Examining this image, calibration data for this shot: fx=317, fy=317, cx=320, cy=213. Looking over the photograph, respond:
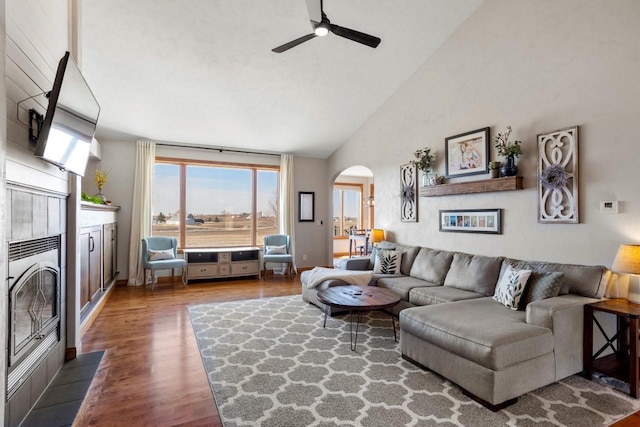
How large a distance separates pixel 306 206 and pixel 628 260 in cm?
560

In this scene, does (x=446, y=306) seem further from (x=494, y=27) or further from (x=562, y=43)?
(x=494, y=27)

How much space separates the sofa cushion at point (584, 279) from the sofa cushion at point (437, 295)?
76cm

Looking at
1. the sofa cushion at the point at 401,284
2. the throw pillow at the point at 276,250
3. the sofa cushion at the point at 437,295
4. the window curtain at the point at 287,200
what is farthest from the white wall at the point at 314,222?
the sofa cushion at the point at 437,295

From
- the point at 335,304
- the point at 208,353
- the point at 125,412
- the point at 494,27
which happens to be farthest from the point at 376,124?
the point at 125,412

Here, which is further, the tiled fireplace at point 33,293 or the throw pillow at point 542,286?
the throw pillow at point 542,286

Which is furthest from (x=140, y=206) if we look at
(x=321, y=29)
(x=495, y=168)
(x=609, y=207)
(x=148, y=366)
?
(x=609, y=207)

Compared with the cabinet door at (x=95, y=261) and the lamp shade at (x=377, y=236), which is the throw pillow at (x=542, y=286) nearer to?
the lamp shade at (x=377, y=236)

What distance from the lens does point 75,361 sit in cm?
278

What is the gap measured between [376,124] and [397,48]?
61.4 inches

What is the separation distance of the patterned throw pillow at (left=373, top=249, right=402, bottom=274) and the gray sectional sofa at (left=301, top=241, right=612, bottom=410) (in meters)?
1.14

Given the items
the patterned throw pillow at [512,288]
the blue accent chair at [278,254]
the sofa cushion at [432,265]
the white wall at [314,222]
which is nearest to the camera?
the patterned throw pillow at [512,288]

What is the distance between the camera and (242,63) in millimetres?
4234

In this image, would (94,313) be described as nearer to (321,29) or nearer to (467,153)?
(321,29)

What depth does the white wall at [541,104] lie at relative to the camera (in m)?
2.70
